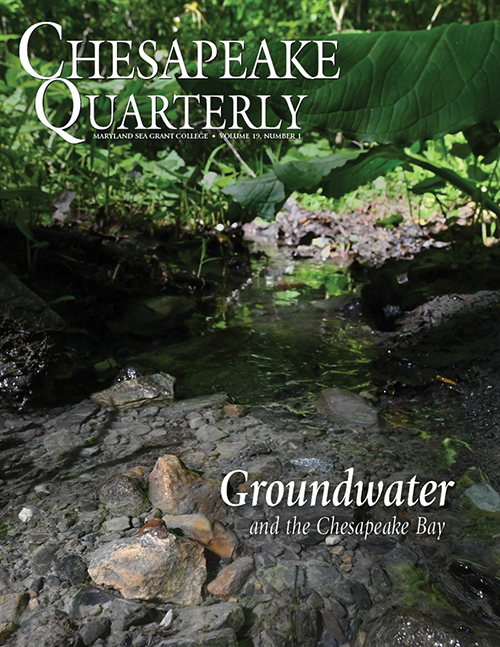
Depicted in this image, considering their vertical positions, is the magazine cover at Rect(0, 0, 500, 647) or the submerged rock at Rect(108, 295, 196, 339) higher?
the magazine cover at Rect(0, 0, 500, 647)

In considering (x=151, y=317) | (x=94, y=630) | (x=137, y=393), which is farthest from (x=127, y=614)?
(x=151, y=317)

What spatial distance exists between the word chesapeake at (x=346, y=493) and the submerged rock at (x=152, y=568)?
21 cm

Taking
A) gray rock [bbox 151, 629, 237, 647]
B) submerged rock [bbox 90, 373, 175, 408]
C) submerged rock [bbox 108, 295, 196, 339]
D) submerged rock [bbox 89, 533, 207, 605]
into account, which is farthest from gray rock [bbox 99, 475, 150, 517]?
submerged rock [bbox 108, 295, 196, 339]

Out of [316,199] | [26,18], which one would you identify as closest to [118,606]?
[316,199]

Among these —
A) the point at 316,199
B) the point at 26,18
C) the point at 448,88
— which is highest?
the point at 26,18

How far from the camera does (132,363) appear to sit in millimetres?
1915

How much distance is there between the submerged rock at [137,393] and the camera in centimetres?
168

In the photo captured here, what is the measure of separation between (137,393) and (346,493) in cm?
78

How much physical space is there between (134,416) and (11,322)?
21.5 inches

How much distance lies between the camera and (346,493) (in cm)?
120

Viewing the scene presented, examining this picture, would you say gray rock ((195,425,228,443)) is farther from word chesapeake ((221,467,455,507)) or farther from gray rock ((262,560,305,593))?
gray rock ((262,560,305,593))

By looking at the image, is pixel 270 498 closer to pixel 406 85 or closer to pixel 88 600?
pixel 88 600

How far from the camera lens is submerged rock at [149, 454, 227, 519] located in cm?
116

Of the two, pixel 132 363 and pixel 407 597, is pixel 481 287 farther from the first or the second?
pixel 407 597
